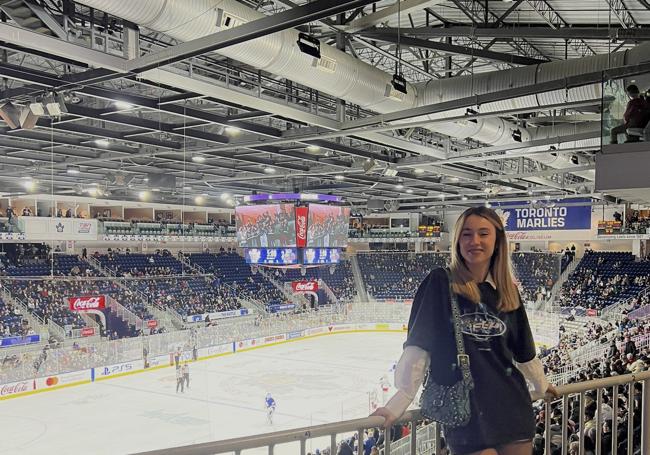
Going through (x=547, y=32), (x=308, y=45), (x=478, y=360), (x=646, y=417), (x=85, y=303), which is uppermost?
(x=547, y=32)

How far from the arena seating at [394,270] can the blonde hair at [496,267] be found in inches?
1264

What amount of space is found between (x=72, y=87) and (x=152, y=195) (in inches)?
715

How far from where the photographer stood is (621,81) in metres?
5.26

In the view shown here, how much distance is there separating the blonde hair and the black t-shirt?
0.16 ft

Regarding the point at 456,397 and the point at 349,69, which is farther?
the point at 349,69

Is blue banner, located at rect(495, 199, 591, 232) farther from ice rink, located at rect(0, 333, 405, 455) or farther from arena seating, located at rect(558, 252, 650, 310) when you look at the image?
ice rink, located at rect(0, 333, 405, 455)

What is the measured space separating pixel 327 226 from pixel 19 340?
10777mm

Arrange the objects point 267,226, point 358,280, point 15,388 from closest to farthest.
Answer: point 15,388 < point 267,226 < point 358,280

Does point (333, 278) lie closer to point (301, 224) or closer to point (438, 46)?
point (301, 224)

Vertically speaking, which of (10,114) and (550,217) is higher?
(10,114)

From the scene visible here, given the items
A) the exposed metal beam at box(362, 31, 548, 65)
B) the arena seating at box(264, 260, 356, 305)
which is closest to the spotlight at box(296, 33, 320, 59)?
the exposed metal beam at box(362, 31, 548, 65)

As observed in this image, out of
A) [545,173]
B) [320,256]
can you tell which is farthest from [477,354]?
[320,256]

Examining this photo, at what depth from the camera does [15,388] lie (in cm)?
1666

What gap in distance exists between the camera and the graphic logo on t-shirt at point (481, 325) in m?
1.99
